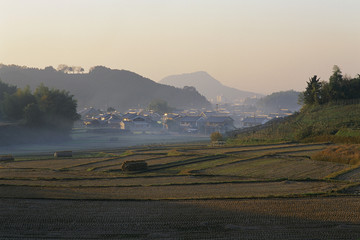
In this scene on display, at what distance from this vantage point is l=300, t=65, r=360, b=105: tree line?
52125mm

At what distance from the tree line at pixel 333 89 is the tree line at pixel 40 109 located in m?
41.8

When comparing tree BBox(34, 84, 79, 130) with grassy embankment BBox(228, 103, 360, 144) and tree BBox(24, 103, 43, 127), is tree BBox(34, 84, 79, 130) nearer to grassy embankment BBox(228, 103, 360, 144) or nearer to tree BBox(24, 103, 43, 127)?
tree BBox(24, 103, 43, 127)

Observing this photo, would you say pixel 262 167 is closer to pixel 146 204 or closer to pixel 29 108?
pixel 146 204

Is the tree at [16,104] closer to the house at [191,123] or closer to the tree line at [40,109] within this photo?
the tree line at [40,109]

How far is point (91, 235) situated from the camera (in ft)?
41.7

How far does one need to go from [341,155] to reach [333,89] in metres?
28.3

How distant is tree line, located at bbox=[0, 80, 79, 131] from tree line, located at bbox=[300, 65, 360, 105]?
4180cm

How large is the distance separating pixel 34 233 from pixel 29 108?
63.7 m

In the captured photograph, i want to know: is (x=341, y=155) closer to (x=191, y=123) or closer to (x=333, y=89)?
(x=333, y=89)

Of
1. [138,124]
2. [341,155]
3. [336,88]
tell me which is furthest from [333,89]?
[138,124]

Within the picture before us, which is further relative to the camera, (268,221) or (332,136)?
(332,136)

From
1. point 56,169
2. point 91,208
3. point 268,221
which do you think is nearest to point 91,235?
point 91,208

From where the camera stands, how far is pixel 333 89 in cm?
5238

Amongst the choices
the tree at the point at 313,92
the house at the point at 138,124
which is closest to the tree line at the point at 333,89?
the tree at the point at 313,92
